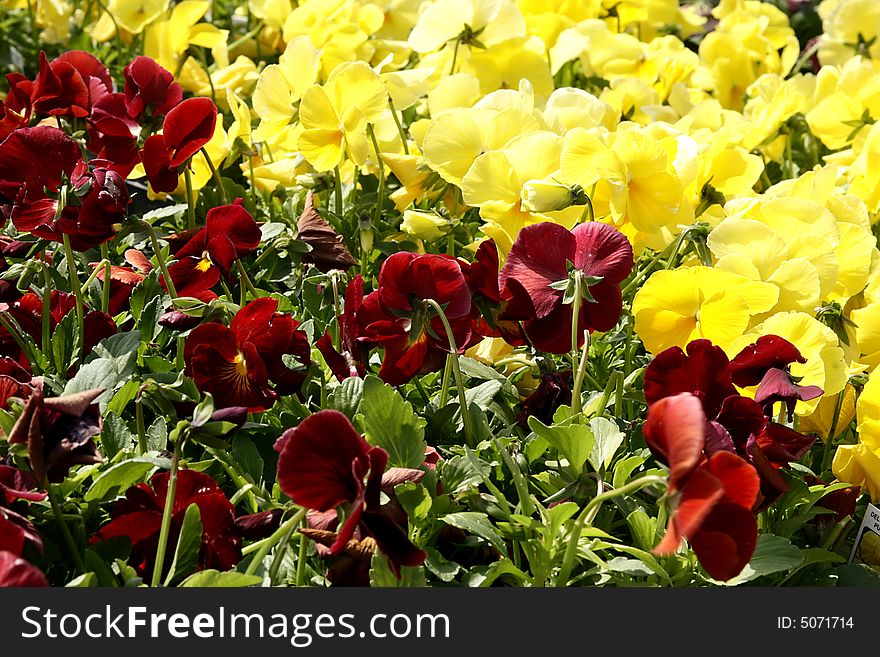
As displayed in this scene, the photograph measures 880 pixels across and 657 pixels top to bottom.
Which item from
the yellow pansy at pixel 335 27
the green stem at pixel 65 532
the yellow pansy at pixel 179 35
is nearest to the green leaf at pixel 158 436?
the green stem at pixel 65 532

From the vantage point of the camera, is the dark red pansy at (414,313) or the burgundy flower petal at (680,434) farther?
the dark red pansy at (414,313)

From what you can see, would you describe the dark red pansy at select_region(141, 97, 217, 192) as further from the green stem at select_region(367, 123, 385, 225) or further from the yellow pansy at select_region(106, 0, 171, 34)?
the yellow pansy at select_region(106, 0, 171, 34)

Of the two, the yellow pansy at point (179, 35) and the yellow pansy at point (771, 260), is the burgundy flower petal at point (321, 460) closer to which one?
the yellow pansy at point (771, 260)

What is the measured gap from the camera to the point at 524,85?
64.2 inches

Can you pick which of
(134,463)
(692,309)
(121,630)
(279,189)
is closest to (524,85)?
(279,189)

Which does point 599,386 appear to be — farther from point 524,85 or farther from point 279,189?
point 279,189

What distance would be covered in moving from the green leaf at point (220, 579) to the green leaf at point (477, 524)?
203mm

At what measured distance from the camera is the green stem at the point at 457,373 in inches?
40.1

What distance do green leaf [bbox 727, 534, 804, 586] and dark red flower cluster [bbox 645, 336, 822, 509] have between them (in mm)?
39

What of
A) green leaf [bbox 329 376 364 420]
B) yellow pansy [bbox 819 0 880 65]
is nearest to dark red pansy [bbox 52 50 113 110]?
green leaf [bbox 329 376 364 420]

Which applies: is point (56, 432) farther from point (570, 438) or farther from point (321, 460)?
point (570, 438)

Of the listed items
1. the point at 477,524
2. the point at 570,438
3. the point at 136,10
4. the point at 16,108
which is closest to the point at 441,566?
the point at 477,524

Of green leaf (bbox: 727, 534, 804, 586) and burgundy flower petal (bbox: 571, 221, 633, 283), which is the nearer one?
green leaf (bbox: 727, 534, 804, 586)

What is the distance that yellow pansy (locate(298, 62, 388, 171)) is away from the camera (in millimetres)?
1503
